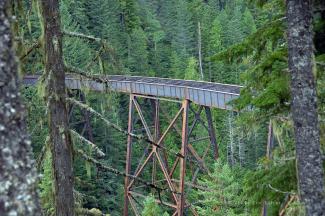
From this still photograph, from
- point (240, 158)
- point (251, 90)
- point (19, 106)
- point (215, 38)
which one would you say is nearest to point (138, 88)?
point (240, 158)

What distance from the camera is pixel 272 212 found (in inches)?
262

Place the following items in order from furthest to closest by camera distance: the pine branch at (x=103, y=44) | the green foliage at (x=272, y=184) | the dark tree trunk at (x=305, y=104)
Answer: the green foliage at (x=272, y=184) → the pine branch at (x=103, y=44) → the dark tree trunk at (x=305, y=104)

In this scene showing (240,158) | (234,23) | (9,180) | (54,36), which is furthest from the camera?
(234,23)

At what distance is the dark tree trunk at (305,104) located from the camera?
16.0 feet

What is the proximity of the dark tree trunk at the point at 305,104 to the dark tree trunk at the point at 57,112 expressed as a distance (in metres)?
2.43

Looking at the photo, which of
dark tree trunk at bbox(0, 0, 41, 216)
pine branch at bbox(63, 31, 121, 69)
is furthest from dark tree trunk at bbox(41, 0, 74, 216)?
dark tree trunk at bbox(0, 0, 41, 216)

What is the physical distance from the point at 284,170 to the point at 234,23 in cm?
4862

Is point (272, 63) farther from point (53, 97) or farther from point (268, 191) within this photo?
point (53, 97)

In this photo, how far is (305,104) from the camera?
4930 mm

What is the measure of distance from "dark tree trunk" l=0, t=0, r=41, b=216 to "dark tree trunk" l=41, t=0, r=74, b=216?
9.43 feet

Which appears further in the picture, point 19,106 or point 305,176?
point 305,176

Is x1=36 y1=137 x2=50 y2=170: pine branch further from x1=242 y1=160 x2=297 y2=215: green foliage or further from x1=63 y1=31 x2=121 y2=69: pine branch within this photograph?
x1=242 y1=160 x2=297 y2=215: green foliage

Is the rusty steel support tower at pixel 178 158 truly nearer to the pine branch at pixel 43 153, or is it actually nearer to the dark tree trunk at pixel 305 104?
the pine branch at pixel 43 153

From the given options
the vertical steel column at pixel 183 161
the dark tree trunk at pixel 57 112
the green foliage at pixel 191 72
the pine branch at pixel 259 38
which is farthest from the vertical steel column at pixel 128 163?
the green foliage at pixel 191 72
